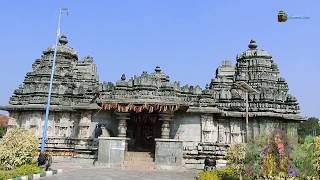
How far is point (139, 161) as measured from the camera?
81.1 feet

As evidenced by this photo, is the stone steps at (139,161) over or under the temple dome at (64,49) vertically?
under

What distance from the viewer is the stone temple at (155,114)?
2453 centimetres

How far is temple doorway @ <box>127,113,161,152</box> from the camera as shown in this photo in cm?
2772

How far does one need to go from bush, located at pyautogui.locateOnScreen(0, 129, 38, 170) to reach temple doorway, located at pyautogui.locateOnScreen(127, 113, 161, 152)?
9.26 metres

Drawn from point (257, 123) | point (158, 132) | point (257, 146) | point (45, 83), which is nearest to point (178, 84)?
point (158, 132)

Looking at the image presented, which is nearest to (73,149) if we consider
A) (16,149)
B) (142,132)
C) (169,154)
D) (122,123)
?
(122,123)

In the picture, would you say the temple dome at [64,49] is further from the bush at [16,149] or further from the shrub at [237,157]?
the shrub at [237,157]

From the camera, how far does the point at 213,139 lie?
91.2 feet

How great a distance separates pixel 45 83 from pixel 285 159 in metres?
23.0

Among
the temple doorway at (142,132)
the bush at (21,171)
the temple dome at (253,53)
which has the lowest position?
the bush at (21,171)

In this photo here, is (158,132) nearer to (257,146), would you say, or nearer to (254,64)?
(254,64)

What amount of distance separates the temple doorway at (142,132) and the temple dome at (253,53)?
10453mm

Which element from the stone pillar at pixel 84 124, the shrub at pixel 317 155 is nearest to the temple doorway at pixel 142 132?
the stone pillar at pixel 84 124

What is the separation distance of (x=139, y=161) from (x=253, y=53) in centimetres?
1467
